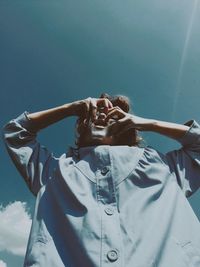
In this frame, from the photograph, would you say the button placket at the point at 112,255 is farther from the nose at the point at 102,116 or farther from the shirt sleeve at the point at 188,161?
the nose at the point at 102,116

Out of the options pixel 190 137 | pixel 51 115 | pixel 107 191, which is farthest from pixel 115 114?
pixel 107 191

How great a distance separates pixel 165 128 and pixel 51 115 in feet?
3.13

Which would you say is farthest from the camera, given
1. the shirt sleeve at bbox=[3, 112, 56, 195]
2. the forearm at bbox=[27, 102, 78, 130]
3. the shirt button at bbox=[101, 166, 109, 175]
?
the forearm at bbox=[27, 102, 78, 130]

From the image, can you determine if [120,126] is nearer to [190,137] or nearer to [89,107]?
[89,107]

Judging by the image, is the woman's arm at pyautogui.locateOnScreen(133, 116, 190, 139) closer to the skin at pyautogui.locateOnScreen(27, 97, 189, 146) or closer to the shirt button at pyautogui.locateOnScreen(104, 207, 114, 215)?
the skin at pyautogui.locateOnScreen(27, 97, 189, 146)

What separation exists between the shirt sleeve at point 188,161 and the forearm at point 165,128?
0.04 metres

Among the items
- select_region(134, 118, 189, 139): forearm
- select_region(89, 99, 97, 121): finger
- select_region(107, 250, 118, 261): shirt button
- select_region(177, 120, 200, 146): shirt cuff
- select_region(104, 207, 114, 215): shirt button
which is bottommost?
select_region(107, 250, 118, 261): shirt button

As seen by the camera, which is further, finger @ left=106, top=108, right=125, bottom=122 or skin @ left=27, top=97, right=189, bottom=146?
finger @ left=106, top=108, right=125, bottom=122

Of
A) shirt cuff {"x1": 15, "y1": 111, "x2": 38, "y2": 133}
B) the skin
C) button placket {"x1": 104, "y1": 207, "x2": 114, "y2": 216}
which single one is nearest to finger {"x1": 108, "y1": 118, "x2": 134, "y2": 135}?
the skin

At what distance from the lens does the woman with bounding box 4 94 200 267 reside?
6.20ft

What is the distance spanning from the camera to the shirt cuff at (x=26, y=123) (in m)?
2.79

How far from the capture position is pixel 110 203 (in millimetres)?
2121

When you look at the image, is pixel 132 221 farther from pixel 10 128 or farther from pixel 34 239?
pixel 10 128

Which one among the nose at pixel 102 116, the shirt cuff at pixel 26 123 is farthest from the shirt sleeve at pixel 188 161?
the shirt cuff at pixel 26 123
